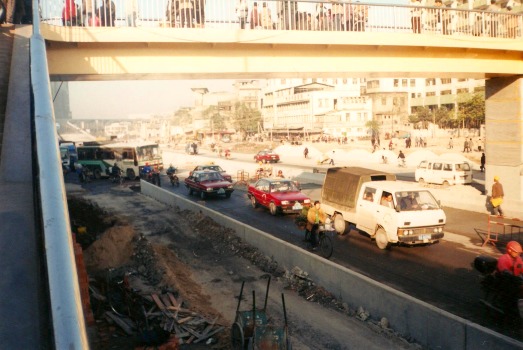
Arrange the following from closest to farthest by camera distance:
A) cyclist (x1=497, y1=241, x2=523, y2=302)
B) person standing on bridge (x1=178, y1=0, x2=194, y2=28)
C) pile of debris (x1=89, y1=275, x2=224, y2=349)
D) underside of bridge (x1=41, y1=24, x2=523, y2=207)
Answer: cyclist (x1=497, y1=241, x2=523, y2=302)
pile of debris (x1=89, y1=275, x2=224, y2=349)
underside of bridge (x1=41, y1=24, x2=523, y2=207)
person standing on bridge (x1=178, y1=0, x2=194, y2=28)

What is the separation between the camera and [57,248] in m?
2.69

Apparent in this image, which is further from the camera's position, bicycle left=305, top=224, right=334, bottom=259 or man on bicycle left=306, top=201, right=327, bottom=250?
man on bicycle left=306, top=201, right=327, bottom=250

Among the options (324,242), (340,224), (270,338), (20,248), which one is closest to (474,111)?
(340,224)

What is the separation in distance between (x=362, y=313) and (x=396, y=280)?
6.79 ft

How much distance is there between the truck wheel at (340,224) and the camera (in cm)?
1661

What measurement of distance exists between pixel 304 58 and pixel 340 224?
6.45 meters

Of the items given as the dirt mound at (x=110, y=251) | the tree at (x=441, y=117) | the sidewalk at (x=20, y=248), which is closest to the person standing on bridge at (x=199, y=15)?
the dirt mound at (x=110, y=251)

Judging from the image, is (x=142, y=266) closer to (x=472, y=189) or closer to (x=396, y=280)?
(x=396, y=280)

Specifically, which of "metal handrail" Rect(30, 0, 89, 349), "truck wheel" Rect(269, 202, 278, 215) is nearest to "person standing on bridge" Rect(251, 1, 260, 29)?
"truck wheel" Rect(269, 202, 278, 215)

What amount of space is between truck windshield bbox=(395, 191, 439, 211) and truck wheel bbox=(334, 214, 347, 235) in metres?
2.90

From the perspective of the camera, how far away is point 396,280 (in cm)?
1148

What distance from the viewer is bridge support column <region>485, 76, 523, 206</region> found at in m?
20.2

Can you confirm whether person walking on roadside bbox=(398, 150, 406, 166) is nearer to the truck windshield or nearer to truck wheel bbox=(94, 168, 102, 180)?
truck wheel bbox=(94, 168, 102, 180)

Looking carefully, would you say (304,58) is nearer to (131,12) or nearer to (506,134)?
(131,12)
